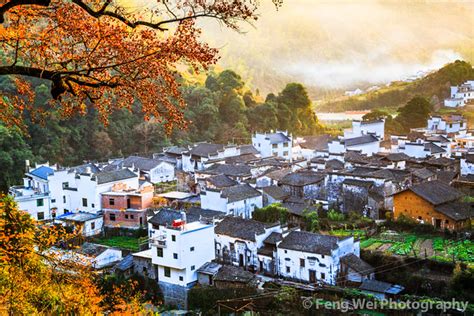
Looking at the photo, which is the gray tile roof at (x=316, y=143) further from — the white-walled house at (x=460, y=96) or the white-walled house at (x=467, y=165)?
the white-walled house at (x=460, y=96)

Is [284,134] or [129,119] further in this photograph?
[129,119]

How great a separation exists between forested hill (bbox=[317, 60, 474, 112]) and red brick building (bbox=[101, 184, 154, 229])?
90.4 ft

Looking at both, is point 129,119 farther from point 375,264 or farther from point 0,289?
point 0,289

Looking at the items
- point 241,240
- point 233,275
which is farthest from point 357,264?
point 241,240

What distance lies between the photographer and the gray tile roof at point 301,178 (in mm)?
21289

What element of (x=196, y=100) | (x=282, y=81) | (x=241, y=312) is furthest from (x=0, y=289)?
(x=282, y=81)

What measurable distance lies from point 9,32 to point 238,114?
32.3 meters

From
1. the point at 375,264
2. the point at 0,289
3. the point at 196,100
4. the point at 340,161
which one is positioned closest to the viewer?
the point at 0,289

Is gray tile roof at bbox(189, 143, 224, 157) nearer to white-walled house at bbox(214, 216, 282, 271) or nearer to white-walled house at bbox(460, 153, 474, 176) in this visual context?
white-walled house at bbox(214, 216, 282, 271)

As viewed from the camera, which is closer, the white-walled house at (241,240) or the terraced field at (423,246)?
the terraced field at (423,246)

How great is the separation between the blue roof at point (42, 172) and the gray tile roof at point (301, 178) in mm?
9913

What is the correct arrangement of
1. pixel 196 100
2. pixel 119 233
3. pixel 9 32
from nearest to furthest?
pixel 9 32, pixel 119 233, pixel 196 100

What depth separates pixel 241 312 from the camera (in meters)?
13.6

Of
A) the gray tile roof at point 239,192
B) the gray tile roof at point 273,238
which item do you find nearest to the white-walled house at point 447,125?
the gray tile roof at point 239,192
